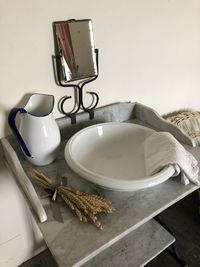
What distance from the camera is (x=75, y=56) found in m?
0.96

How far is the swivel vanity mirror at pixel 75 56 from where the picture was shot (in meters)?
0.91

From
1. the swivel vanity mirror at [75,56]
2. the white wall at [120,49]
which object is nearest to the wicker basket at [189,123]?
the white wall at [120,49]

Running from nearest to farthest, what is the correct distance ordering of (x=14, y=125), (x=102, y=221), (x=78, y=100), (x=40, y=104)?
(x=102, y=221), (x=14, y=125), (x=40, y=104), (x=78, y=100)

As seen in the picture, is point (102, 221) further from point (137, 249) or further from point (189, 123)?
point (189, 123)

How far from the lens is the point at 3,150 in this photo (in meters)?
0.95

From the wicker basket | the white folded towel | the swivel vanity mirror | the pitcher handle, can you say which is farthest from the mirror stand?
the wicker basket

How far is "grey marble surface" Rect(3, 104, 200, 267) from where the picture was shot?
602 mm

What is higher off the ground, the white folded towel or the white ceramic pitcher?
the white ceramic pitcher

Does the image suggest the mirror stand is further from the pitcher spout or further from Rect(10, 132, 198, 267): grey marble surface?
Rect(10, 132, 198, 267): grey marble surface

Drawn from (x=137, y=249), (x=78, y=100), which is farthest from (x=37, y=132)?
(x=137, y=249)

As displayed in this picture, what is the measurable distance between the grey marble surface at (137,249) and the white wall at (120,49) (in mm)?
633

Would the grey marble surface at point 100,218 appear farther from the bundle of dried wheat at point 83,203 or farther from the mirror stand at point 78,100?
the mirror stand at point 78,100

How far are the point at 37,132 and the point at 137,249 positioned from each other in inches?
27.2

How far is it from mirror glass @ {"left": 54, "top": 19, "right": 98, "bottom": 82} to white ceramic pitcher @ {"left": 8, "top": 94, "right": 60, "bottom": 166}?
138 millimetres
